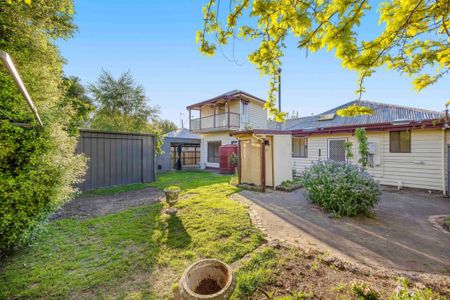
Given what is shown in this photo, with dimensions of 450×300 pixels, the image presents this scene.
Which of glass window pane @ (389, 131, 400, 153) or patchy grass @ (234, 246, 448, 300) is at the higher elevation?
glass window pane @ (389, 131, 400, 153)

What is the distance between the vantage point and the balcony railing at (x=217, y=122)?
45.2 feet

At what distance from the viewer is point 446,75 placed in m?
3.32

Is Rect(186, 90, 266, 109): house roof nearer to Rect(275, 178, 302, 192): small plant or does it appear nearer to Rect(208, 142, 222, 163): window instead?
Rect(208, 142, 222, 163): window

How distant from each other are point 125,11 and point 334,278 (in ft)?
24.7

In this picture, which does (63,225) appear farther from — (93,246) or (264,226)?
(264,226)

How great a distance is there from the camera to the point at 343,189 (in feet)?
15.1

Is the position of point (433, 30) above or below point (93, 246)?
above

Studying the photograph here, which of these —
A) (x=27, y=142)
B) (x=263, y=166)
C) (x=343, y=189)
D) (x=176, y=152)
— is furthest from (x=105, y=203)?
(x=176, y=152)

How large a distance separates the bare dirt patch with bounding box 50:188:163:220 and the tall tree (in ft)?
21.9

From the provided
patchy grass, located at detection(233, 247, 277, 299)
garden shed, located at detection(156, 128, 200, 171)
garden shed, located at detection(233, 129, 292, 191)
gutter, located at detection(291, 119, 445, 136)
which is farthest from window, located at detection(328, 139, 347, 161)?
garden shed, located at detection(156, 128, 200, 171)

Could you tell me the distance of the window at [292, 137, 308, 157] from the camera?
34.6ft

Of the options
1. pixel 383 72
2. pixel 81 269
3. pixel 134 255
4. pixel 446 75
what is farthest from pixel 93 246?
pixel 446 75

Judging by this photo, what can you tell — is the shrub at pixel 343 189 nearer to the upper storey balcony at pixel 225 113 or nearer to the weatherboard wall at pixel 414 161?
the weatherboard wall at pixel 414 161

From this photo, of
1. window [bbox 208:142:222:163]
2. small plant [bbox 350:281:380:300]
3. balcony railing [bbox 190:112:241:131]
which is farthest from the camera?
window [bbox 208:142:222:163]
